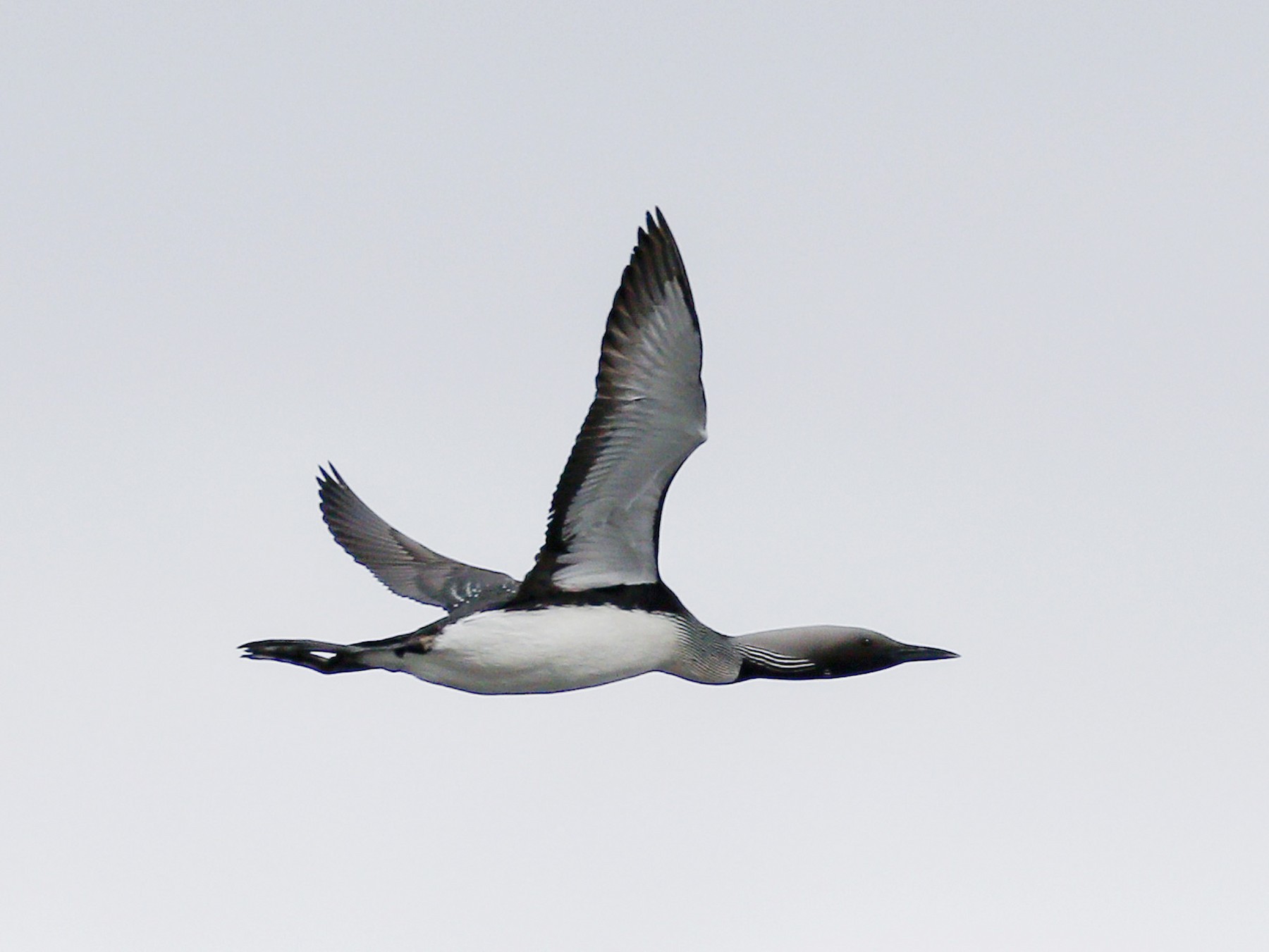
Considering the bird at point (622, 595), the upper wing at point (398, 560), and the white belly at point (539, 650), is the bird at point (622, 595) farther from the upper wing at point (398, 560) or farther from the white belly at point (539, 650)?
the upper wing at point (398, 560)

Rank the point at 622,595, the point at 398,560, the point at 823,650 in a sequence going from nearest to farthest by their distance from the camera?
the point at 622,595, the point at 823,650, the point at 398,560

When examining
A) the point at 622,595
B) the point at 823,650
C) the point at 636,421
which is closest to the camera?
the point at 636,421

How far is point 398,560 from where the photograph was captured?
15.4 meters

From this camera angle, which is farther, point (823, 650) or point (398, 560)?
point (398, 560)

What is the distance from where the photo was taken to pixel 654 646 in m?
12.2

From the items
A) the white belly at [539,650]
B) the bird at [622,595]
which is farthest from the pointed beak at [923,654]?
the white belly at [539,650]

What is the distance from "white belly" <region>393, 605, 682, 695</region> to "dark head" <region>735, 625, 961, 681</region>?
3.79 ft

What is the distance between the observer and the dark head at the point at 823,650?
42.7 feet

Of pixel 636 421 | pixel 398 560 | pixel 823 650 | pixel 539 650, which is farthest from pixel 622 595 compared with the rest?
pixel 398 560

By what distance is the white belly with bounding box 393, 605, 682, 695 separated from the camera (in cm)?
1171

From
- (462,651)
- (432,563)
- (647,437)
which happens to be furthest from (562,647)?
(432,563)

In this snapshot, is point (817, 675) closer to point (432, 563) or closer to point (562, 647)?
point (562, 647)

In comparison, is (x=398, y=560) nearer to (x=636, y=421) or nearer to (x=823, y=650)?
(x=823, y=650)

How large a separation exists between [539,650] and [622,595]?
751 millimetres
